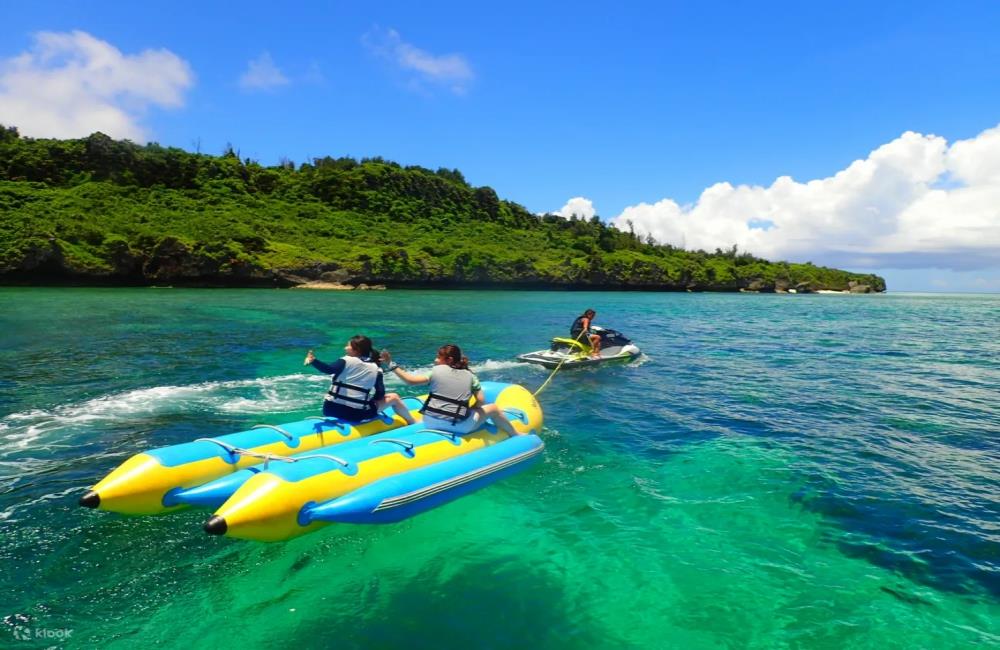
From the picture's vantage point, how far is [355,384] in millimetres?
6852

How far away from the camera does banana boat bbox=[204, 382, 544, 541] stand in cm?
439

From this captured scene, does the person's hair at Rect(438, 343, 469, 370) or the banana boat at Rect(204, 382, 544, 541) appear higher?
the person's hair at Rect(438, 343, 469, 370)

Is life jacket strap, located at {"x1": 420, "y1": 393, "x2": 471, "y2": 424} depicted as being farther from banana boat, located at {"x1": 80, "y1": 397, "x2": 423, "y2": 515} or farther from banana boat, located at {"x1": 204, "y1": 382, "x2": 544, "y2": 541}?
banana boat, located at {"x1": 80, "y1": 397, "x2": 423, "y2": 515}

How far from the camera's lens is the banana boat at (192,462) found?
4.80 m

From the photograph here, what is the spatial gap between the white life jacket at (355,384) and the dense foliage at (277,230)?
167 feet

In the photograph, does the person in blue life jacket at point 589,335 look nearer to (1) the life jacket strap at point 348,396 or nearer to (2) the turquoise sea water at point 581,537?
(2) the turquoise sea water at point 581,537

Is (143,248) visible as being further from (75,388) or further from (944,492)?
(944,492)

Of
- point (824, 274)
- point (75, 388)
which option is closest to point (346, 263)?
point (75, 388)

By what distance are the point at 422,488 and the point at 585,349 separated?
10530 mm

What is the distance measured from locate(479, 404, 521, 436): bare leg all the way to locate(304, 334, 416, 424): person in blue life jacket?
53.5 inches

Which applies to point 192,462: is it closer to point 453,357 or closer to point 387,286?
point 453,357

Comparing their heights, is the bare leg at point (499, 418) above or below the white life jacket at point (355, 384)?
below

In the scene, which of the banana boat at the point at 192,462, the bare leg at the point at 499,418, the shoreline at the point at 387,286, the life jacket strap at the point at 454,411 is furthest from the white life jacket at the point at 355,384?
the shoreline at the point at 387,286

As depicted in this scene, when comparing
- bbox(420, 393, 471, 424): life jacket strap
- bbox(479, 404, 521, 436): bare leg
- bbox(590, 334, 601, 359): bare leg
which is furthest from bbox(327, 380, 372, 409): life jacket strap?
bbox(590, 334, 601, 359): bare leg
